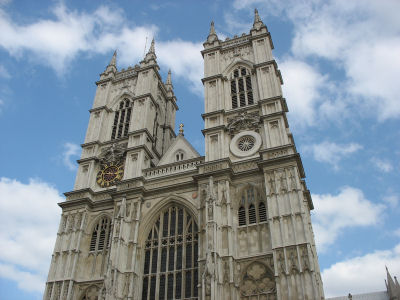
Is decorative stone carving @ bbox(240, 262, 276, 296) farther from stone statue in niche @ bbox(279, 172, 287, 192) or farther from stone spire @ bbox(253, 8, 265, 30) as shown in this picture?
stone spire @ bbox(253, 8, 265, 30)

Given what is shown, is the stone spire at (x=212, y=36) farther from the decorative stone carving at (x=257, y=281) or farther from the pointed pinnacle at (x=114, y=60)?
the decorative stone carving at (x=257, y=281)

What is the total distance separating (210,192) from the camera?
24781mm

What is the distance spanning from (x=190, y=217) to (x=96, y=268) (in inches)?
270

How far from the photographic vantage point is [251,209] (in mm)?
25047

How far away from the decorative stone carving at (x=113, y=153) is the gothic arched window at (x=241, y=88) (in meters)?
9.16

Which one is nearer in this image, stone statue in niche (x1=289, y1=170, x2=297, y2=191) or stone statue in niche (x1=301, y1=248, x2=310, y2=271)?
stone statue in niche (x1=301, y1=248, x2=310, y2=271)

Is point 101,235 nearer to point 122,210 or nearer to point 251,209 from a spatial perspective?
point 122,210

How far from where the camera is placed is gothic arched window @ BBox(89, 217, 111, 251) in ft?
89.6

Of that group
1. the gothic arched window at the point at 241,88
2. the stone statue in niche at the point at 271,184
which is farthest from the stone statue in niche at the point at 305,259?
the gothic arched window at the point at 241,88

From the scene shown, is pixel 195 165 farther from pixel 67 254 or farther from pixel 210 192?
pixel 67 254

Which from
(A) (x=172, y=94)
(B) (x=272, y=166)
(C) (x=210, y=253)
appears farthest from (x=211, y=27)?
(C) (x=210, y=253)

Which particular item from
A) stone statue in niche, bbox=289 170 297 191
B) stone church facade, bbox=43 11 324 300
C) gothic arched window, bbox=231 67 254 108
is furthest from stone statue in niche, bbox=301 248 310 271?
gothic arched window, bbox=231 67 254 108

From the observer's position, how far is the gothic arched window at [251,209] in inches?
968

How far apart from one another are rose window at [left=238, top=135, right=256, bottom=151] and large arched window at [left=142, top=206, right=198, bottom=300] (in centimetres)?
583
